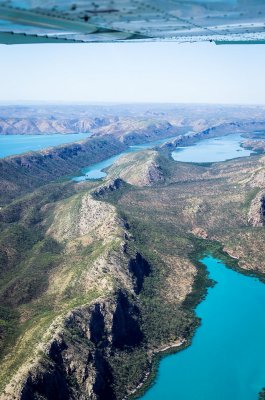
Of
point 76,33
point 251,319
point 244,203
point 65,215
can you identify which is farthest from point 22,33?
point 244,203

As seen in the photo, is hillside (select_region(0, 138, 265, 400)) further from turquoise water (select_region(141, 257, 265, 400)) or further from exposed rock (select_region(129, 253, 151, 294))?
turquoise water (select_region(141, 257, 265, 400))

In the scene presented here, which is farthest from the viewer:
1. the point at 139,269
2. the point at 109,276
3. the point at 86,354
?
the point at 139,269

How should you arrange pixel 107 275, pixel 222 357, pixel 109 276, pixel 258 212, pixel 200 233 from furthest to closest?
pixel 258 212
pixel 200 233
pixel 107 275
pixel 109 276
pixel 222 357

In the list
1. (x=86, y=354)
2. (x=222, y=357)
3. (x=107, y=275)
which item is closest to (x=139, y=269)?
(x=107, y=275)

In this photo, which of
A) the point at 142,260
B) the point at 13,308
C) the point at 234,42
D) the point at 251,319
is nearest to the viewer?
the point at 234,42

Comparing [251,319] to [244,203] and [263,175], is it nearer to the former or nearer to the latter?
[244,203]

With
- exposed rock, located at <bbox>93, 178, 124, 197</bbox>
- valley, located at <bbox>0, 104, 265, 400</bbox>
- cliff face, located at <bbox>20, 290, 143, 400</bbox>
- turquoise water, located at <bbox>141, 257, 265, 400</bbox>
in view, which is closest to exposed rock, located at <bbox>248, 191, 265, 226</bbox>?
valley, located at <bbox>0, 104, 265, 400</bbox>

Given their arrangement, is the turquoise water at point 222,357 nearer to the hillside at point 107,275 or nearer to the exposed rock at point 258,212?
the hillside at point 107,275

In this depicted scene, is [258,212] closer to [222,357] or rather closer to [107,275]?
[222,357]
